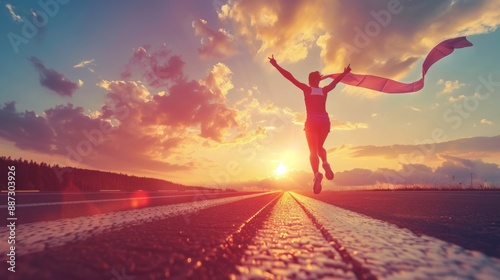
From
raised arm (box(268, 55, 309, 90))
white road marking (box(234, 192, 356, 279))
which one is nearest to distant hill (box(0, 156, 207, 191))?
raised arm (box(268, 55, 309, 90))

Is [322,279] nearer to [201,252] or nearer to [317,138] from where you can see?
[201,252]

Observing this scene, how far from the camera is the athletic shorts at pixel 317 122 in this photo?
7906 millimetres

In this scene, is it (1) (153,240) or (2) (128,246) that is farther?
(1) (153,240)

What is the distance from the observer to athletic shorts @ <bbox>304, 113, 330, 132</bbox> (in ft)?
25.9

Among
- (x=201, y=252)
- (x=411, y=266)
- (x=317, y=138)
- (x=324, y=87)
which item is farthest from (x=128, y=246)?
(x=324, y=87)

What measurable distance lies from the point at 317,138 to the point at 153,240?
20.4ft

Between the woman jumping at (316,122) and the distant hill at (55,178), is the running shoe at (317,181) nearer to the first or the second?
the woman jumping at (316,122)

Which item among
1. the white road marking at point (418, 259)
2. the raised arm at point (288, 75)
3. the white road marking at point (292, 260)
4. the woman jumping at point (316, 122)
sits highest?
the raised arm at point (288, 75)

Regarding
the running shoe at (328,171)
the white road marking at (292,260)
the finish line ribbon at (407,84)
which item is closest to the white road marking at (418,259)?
the white road marking at (292,260)

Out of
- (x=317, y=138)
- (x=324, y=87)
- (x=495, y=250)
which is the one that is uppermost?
(x=324, y=87)

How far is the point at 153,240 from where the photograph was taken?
89.7 inches

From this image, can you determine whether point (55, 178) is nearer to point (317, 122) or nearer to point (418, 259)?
point (317, 122)

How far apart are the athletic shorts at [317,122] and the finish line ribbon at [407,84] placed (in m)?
2.01

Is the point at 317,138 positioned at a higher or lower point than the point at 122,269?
higher
